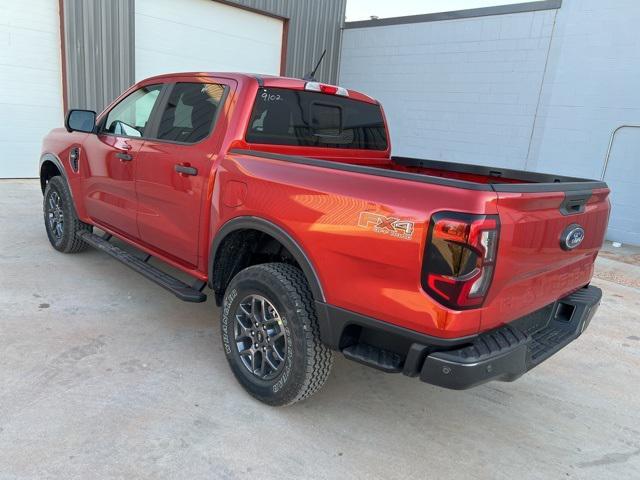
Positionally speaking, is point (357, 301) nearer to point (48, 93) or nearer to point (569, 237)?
point (569, 237)

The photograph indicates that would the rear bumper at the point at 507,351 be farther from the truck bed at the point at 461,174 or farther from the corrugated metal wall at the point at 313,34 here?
the corrugated metal wall at the point at 313,34

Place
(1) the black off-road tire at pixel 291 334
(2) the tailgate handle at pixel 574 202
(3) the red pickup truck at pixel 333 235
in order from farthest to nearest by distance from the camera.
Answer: (1) the black off-road tire at pixel 291 334
(2) the tailgate handle at pixel 574 202
(3) the red pickup truck at pixel 333 235

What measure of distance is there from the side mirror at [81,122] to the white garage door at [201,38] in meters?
6.25

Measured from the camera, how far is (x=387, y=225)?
6.74 feet

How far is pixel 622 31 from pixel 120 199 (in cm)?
785

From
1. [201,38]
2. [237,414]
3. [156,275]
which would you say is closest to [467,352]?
[237,414]

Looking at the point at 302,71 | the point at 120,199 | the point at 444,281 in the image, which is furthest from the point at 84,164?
the point at 302,71

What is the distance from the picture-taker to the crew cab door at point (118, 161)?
375 cm

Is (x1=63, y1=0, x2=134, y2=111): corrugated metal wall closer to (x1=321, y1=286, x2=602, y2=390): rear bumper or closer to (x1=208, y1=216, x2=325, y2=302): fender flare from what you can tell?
(x1=208, y1=216, x2=325, y2=302): fender flare

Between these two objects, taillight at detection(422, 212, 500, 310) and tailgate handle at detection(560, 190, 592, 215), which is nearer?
taillight at detection(422, 212, 500, 310)

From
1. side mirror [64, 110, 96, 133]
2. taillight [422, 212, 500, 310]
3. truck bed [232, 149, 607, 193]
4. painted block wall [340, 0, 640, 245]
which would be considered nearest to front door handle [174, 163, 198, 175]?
truck bed [232, 149, 607, 193]

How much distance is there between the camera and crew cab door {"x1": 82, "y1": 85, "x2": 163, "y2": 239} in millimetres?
3752

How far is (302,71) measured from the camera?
1238cm

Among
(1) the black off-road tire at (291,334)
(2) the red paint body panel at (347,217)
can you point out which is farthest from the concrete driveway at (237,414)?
(2) the red paint body panel at (347,217)
